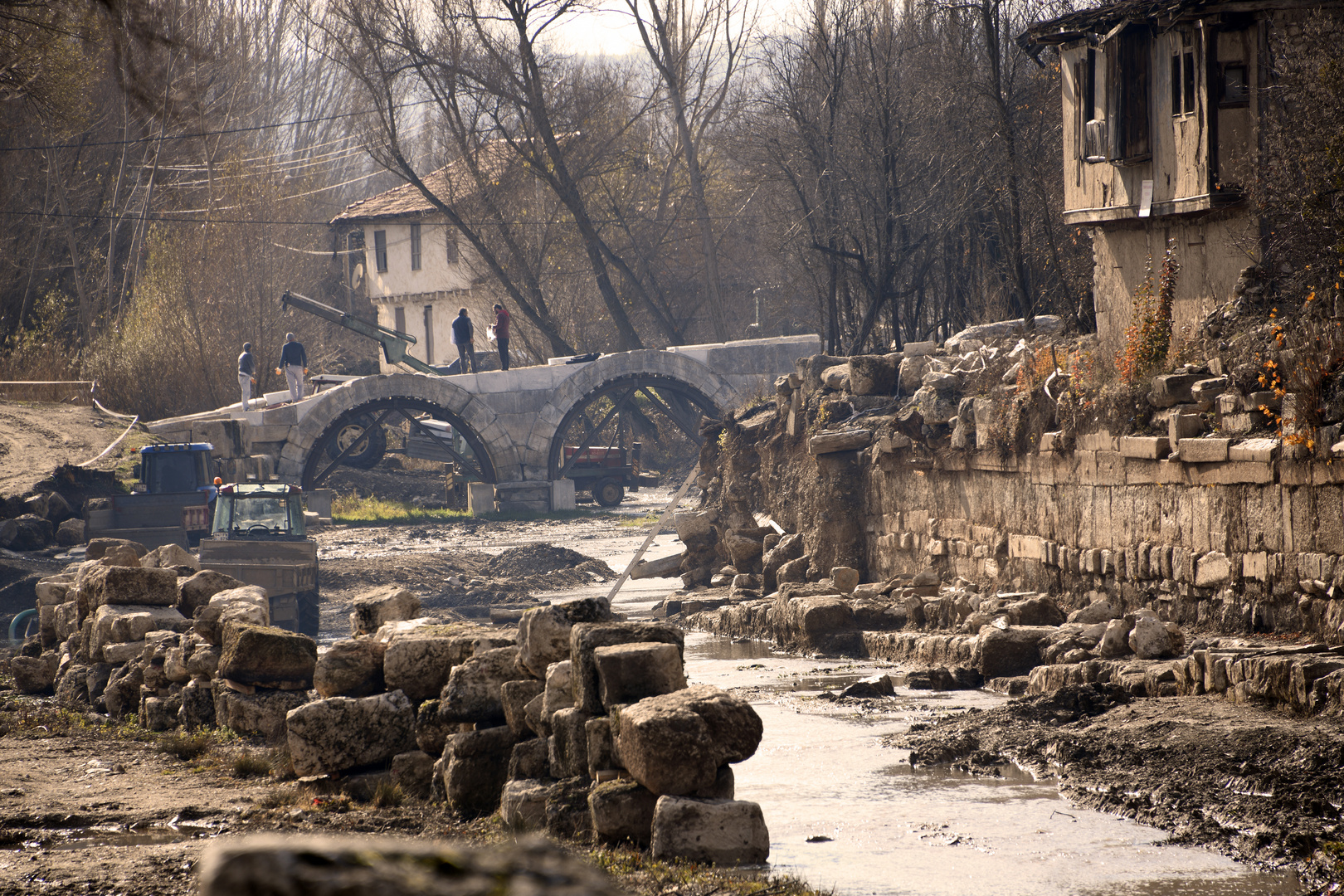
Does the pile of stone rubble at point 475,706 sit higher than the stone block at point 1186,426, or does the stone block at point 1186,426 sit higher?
the stone block at point 1186,426

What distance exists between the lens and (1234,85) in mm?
12203

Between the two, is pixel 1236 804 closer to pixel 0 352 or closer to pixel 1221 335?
pixel 1221 335

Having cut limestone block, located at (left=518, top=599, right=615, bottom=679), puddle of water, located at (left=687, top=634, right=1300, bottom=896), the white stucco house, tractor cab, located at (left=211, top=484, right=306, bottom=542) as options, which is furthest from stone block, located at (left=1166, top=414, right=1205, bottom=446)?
the white stucco house

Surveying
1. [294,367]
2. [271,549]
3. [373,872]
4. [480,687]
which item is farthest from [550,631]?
[294,367]

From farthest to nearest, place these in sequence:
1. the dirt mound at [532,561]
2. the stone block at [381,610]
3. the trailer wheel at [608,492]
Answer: the trailer wheel at [608,492]
the dirt mound at [532,561]
the stone block at [381,610]

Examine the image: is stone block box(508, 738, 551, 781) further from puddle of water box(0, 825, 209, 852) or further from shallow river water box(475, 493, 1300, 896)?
puddle of water box(0, 825, 209, 852)

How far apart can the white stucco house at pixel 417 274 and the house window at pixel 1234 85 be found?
34939mm

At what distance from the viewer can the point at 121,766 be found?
911 centimetres

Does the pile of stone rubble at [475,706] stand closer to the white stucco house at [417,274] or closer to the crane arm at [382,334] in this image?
the crane arm at [382,334]

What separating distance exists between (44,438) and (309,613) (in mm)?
12724

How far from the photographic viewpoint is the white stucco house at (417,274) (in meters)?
47.4

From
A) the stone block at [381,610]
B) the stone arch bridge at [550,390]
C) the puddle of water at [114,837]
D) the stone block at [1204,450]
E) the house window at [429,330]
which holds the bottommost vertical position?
the puddle of water at [114,837]

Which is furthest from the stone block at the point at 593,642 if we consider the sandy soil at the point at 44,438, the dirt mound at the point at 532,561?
the sandy soil at the point at 44,438

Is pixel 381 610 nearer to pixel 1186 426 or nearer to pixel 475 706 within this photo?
pixel 475 706
